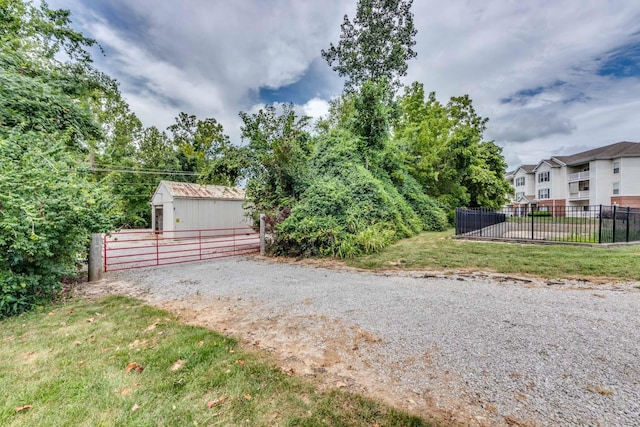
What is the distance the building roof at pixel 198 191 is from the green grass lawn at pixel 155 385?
45.5 feet

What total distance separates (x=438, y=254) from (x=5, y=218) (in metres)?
9.26

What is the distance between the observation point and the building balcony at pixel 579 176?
30.2m

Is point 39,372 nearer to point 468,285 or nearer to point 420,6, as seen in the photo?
point 468,285

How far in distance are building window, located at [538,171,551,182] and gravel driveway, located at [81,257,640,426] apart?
39.5 metres

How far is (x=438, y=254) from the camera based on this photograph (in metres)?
8.19

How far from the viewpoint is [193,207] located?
1689 cm

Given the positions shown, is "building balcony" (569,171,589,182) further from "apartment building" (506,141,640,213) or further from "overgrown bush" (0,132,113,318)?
"overgrown bush" (0,132,113,318)

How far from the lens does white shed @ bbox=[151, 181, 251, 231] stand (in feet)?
53.0

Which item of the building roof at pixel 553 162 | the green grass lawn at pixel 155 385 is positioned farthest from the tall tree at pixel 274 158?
the building roof at pixel 553 162

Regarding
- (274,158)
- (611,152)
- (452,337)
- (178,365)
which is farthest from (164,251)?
(611,152)

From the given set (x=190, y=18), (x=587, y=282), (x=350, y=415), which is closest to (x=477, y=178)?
(x=587, y=282)

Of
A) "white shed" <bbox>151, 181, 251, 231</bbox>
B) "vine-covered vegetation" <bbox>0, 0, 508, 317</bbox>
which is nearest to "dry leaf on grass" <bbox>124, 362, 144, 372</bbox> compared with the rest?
"vine-covered vegetation" <bbox>0, 0, 508, 317</bbox>

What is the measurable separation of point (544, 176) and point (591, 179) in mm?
7073

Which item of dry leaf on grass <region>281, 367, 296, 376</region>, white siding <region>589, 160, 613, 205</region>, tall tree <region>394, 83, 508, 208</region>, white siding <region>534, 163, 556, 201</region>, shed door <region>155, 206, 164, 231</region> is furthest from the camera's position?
white siding <region>534, 163, 556, 201</region>
